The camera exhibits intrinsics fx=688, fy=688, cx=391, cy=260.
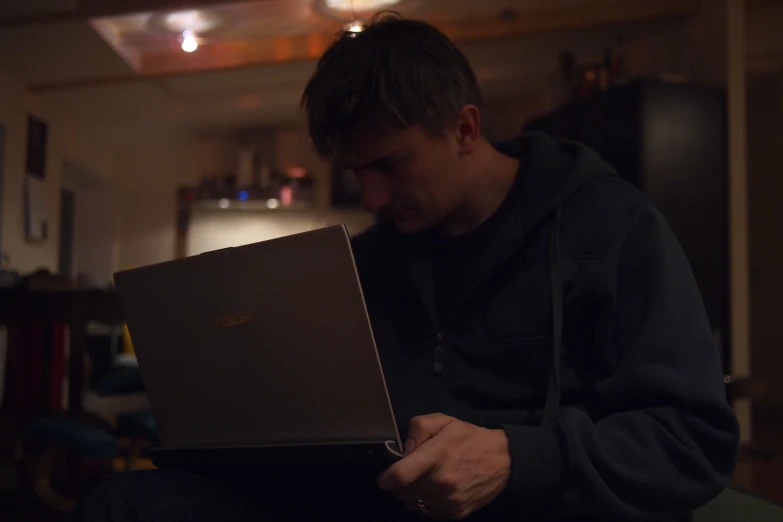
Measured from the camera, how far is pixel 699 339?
0.82 meters

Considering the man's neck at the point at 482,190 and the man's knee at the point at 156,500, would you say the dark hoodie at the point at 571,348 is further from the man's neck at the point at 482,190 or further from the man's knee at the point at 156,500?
the man's knee at the point at 156,500

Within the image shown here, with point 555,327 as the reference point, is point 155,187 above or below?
above

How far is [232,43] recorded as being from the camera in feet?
13.9

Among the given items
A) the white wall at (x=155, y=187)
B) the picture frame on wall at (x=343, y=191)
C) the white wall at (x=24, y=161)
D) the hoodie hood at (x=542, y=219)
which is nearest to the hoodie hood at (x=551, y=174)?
the hoodie hood at (x=542, y=219)

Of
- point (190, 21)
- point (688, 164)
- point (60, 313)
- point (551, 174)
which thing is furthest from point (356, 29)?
point (190, 21)

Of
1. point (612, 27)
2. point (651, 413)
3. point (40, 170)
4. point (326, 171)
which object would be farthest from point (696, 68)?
point (40, 170)

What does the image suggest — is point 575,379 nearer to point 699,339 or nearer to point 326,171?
point 699,339

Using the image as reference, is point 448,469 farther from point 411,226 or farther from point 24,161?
point 24,161

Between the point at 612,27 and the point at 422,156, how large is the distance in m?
3.35

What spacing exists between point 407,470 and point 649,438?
0.30 meters

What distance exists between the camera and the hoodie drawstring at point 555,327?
918 mm

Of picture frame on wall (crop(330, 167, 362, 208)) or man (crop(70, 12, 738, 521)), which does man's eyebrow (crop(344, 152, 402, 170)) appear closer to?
man (crop(70, 12, 738, 521))

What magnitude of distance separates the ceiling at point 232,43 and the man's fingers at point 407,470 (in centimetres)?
321

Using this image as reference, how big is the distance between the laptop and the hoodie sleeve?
0.64ft
